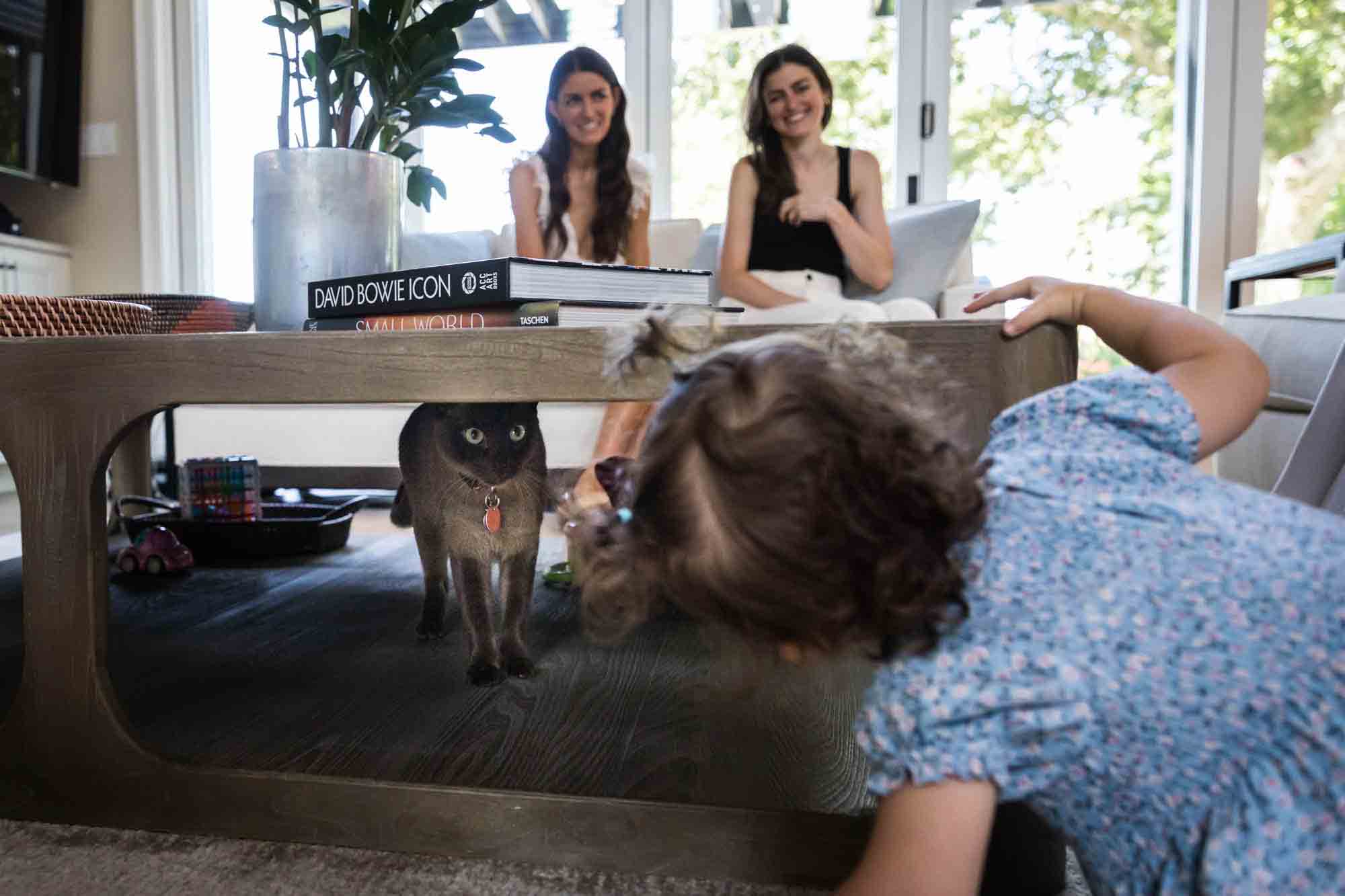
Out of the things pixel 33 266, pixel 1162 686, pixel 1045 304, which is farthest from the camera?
pixel 33 266

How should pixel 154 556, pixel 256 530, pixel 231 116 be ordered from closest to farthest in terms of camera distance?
pixel 154 556 → pixel 256 530 → pixel 231 116

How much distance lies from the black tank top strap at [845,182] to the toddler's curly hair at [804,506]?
1.68m

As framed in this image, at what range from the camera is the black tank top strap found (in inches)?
83.0

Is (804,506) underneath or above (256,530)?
above

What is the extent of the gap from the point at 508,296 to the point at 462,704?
0.49 m

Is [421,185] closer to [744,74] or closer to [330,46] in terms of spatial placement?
[330,46]

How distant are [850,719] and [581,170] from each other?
4.65 ft

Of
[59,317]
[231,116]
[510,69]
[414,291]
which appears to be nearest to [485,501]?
[414,291]

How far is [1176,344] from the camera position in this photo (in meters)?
0.64

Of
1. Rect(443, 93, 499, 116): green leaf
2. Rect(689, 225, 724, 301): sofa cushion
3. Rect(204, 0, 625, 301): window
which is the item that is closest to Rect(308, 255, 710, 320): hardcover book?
Rect(443, 93, 499, 116): green leaf

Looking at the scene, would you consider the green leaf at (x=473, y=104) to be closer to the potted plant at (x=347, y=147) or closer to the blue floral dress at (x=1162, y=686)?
the potted plant at (x=347, y=147)

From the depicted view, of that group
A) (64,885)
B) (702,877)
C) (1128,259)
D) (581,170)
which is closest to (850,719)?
(702,877)

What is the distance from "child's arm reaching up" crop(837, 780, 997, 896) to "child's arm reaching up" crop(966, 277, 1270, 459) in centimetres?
27

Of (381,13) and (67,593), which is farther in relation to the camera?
(381,13)
